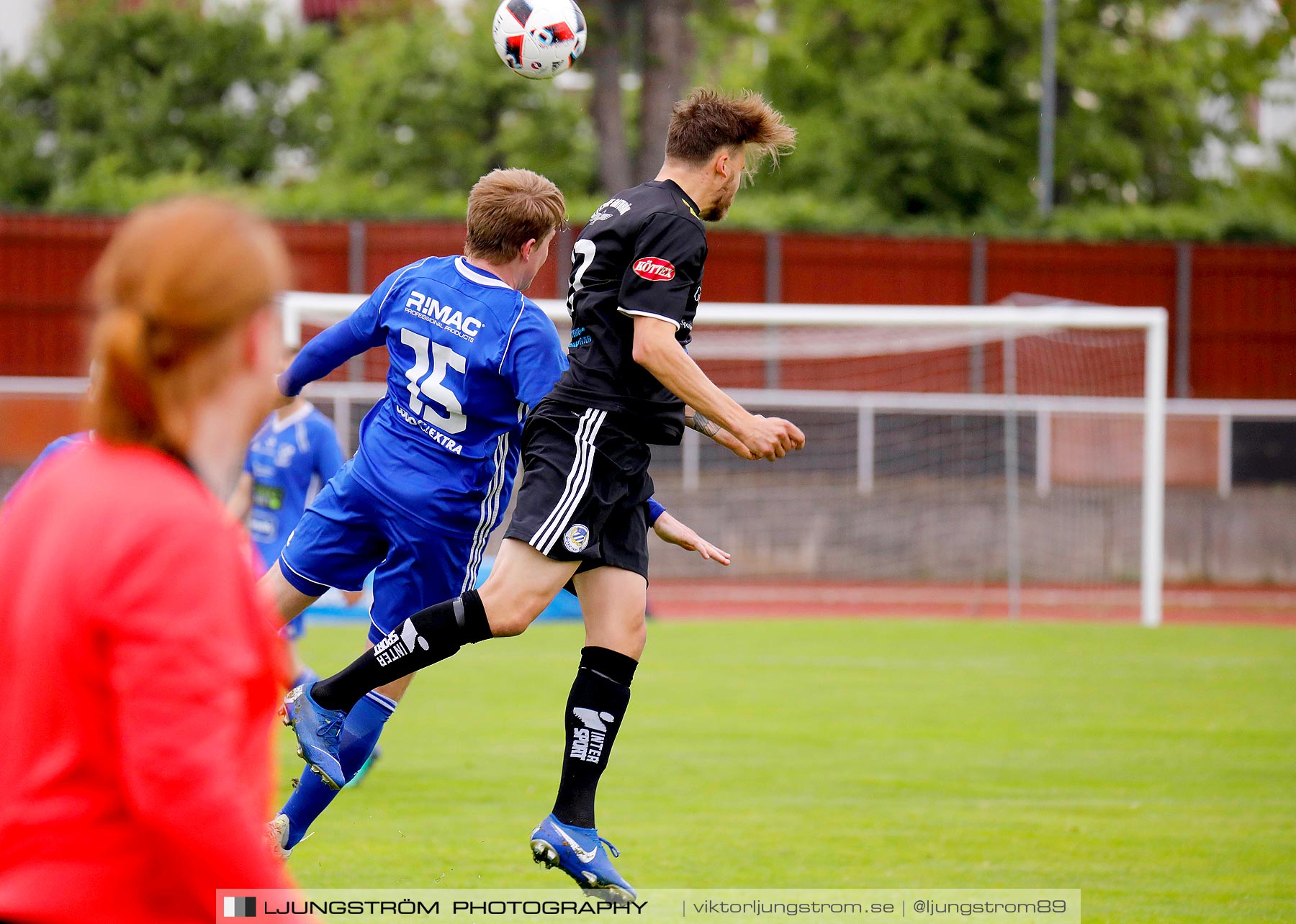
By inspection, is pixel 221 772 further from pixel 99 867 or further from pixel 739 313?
pixel 739 313

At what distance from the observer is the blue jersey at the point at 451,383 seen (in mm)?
4543

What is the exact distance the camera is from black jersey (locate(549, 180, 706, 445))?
170 inches

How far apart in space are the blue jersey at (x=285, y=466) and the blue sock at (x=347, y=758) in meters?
3.30

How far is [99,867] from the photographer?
1688mm

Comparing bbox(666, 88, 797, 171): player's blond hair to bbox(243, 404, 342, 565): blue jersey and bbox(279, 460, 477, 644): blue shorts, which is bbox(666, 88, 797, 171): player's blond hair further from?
bbox(243, 404, 342, 565): blue jersey

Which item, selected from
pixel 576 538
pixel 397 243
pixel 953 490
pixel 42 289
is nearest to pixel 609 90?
pixel 397 243

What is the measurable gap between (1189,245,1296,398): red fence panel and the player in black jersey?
1844 cm

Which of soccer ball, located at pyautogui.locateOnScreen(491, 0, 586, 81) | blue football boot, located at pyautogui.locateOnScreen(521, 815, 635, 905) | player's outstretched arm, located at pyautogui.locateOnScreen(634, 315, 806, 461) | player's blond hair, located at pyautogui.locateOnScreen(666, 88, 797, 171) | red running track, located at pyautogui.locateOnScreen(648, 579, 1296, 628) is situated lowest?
red running track, located at pyautogui.locateOnScreen(648, 579, 1296, 628)

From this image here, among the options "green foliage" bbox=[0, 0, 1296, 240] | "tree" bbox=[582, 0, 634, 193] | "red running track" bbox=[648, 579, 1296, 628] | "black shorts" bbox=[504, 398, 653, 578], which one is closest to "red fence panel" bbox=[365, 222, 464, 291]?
"tree" bbox=[582, 0, 634, 193]

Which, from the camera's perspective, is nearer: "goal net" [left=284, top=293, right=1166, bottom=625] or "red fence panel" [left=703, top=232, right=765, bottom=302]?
"goal net" [left=284, top=293, right=1166, bottom=625]

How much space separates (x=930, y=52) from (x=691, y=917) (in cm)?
2758

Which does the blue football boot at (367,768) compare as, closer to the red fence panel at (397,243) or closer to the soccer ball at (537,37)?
the soccer ball at (537,37)

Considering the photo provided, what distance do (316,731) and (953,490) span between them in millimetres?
13908

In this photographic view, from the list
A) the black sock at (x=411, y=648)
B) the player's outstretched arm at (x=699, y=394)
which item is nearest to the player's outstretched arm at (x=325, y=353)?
the black sock at (x=411, y=648)
